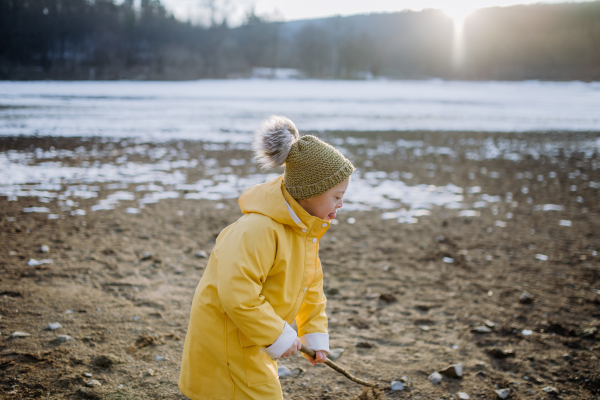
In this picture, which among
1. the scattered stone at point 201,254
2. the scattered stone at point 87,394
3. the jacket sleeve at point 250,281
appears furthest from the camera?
the scattered stone at point 201,254

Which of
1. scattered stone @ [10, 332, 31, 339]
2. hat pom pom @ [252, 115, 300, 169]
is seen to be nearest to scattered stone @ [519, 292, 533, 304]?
hat pom pom @ [252, 115, 300, 169]

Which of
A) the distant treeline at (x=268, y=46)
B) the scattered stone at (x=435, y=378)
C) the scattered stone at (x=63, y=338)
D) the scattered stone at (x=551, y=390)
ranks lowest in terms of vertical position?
the scattered stone at (x=435, y=378)

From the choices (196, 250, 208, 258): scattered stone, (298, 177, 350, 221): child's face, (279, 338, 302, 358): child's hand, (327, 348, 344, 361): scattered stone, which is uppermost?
(298, 177, 350, 221): child's face

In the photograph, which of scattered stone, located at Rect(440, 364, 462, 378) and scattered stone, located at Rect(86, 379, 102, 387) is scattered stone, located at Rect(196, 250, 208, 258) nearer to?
scattered stone, located at Rect(86, 379, 102, 387)

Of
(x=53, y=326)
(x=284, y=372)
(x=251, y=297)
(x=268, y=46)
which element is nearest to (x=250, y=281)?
(x=251, y=297)

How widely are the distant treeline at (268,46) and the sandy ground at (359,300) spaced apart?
118 feet

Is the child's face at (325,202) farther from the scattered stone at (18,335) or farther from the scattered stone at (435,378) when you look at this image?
the scattered stone at (18,335)

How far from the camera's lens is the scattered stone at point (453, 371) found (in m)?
3.01

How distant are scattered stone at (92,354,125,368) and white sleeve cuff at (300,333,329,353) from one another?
153 cm

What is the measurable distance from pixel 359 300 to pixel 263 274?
2534mm

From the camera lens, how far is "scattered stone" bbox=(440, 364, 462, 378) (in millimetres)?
3010

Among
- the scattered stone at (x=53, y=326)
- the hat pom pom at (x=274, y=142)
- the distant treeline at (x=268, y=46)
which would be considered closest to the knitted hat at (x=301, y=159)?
the hat pom pom at (x=274, y=142)

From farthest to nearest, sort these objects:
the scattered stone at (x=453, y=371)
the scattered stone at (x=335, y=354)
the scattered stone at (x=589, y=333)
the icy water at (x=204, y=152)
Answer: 1. the icy water at (x=204, y=152)
2. the scattered stone at (x=589, y=333)
3. the scattered stone at (x=335, y=354)
4. the scattered stone at (x=453, y=371)

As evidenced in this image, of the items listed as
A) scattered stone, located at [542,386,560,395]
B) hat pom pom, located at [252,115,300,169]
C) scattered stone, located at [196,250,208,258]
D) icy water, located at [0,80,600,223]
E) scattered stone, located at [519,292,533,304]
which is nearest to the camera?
hat pom pom, located at [252,115,300,169]
